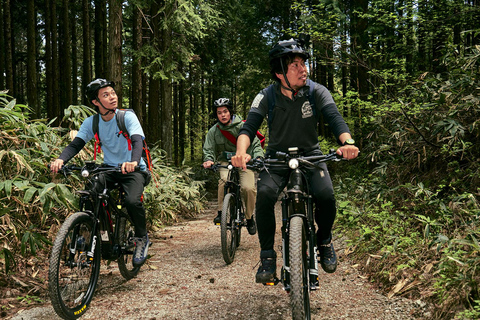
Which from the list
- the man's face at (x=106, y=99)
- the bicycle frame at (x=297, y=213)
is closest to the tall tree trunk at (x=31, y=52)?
the man's face at (x=106, y=99)

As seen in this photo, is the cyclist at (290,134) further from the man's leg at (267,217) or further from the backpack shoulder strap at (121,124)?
the backpack shoulder strap at (121,124)

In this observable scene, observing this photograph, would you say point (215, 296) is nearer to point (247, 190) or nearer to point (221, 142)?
point (247, 190)

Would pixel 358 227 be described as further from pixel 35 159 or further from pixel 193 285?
pixel 35 159

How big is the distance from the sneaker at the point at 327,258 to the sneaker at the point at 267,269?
53 cm

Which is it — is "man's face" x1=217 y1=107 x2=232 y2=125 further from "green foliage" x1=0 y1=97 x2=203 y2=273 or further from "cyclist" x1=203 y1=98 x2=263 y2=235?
"green foliage" x1=0 y1=97 x2=203 y2=273

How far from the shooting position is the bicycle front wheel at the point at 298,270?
2812 mm

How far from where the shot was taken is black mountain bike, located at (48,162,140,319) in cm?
337

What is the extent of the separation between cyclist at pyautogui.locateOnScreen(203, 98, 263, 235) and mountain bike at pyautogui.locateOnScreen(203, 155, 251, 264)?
119mm

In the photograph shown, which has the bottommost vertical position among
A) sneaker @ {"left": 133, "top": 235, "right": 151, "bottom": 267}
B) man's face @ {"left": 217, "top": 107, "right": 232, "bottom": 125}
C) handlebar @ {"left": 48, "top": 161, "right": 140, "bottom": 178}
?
sneaker @ {"left": 133, "top": 235, "right": 151, "bottom": 267}

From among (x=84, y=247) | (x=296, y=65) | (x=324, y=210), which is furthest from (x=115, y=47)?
(x=324, y=210)

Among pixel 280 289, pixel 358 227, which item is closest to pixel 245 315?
pixel 280 289

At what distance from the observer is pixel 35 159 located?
4992 millimetres

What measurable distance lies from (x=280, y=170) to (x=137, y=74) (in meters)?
10.9

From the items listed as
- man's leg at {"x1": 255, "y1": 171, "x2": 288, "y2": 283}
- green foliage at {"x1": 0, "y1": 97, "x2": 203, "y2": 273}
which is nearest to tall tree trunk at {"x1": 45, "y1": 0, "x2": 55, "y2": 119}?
green foliage at {"x1": 0, "y1": 97, "x2": 203, "y2": 273}
